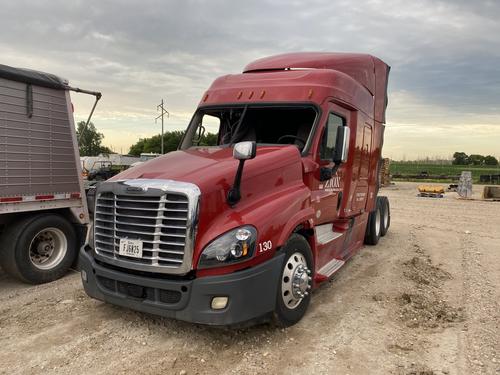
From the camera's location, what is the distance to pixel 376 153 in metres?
8.33

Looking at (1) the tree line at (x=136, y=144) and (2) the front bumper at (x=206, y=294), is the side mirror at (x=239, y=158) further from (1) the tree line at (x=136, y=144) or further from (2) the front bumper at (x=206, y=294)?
(1) the tree line at (x=136, y=144)

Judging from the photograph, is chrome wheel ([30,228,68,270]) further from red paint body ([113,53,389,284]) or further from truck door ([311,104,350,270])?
truck door ([311,104,350,270])

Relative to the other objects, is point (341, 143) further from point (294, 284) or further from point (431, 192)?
point (431, 192)

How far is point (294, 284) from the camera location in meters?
4.41

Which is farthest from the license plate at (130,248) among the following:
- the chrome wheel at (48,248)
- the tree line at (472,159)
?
the tree line at (472,159)

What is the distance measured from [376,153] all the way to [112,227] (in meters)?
5.67

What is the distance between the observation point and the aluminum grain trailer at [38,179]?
584cm

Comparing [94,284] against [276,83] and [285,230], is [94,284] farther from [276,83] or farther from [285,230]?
[276,83]

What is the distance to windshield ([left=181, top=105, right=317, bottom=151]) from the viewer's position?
212 inches

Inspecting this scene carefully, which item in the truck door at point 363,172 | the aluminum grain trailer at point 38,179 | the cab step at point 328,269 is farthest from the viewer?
the truck door at point 363,172

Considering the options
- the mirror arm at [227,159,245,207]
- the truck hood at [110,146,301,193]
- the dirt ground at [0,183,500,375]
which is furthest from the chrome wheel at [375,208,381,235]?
the mirror arm at [227,159,245,207]

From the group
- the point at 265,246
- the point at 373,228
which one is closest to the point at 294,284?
the point at 265,246

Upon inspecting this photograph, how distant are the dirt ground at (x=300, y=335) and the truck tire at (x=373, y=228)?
217 centimetres

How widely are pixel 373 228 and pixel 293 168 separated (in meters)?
4.76
